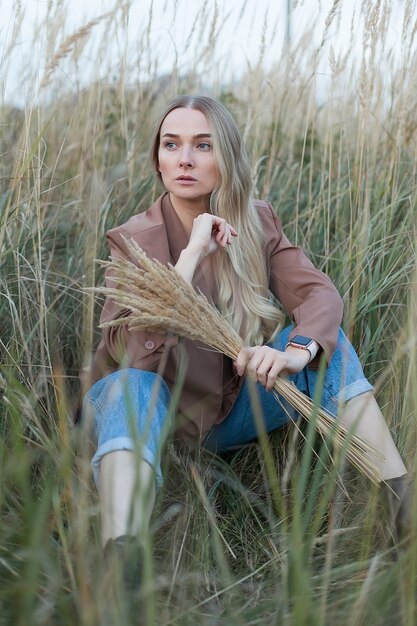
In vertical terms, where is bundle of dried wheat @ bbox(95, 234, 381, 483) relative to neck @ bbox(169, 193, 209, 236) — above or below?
below

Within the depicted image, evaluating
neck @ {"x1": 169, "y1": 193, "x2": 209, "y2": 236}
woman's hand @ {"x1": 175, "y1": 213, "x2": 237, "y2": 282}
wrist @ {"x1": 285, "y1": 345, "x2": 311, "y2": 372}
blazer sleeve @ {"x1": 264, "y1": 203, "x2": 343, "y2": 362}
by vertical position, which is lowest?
wrist @ {"x1": 285, "y1": 345, "x2": 311, "y2": 372}

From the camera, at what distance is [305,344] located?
6.03 ft

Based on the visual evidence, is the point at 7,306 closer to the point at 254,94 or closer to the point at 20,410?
the point at 20,410

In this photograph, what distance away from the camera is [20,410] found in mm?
1783

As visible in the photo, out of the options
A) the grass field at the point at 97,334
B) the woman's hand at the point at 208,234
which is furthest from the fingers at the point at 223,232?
the grass field at the point at 97,334

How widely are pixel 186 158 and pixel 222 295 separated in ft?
1.15

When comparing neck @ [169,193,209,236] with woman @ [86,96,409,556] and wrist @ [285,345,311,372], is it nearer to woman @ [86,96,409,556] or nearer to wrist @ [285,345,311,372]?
woman @ [86,96,409,556]

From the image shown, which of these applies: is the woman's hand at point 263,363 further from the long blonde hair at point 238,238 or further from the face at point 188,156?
the face at point 188,156

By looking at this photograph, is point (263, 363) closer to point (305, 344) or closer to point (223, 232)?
point (305, 344)

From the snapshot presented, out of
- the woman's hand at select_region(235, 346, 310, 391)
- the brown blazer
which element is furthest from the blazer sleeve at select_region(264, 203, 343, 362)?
the woman's hand at select_region(235, 346, 310, 391)

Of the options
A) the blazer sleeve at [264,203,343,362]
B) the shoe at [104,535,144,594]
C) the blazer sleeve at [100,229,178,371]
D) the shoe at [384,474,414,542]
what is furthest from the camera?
the blazer sleeve at [264,203,343,362]

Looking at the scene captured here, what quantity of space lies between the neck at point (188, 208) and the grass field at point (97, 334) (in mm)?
235

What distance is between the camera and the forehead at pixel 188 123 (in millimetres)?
1983

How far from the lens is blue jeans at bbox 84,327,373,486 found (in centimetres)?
160
